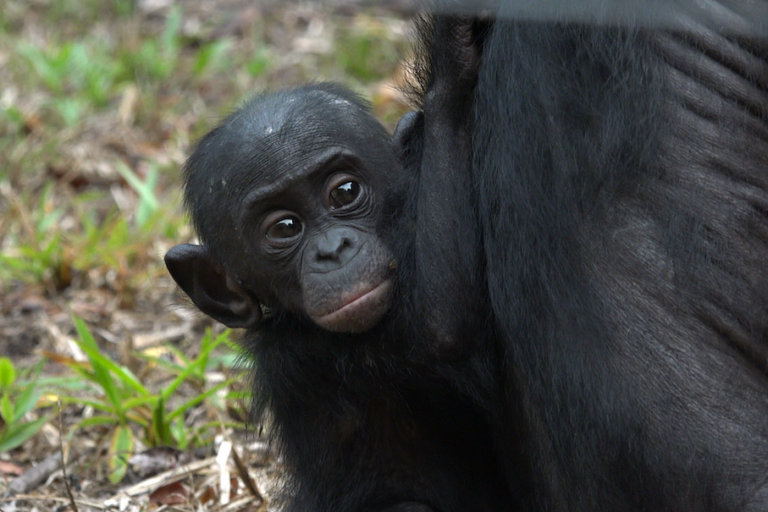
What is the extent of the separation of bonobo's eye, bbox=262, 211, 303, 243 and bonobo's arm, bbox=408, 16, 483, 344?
0.55 m

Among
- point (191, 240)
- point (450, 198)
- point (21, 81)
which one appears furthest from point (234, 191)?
point (21, 81)

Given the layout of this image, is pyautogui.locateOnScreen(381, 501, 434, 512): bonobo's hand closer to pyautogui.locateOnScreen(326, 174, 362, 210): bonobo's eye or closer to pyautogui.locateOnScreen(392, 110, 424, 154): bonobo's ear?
pyautogui.locateOnScreen(326, 174, 362, 210): bonobo's eye

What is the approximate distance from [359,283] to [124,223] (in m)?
2.87

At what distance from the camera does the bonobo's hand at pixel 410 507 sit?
10.1 ft

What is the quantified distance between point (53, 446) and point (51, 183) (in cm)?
256

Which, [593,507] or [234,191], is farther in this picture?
[234,191]

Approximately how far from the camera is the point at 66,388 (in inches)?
176

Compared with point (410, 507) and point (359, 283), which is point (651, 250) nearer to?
point (359, 283)

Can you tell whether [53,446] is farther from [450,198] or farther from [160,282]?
[450,198]

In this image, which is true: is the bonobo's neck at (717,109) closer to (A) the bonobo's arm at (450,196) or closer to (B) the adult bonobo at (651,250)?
(B) the adult bonobo at (651,250)

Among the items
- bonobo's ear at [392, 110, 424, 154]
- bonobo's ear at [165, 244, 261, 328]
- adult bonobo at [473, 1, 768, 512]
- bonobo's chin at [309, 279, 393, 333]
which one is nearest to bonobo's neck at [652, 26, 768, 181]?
adult bonobo at [473, 1, 768, 512]

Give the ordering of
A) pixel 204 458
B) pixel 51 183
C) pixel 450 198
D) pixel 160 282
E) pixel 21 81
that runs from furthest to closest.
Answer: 1. pixel 21 81
2. pixel 51 183
3. pixel 160 282
4. pixel 204 458
5. pixel 450 198

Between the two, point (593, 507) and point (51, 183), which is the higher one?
point (593, 507)

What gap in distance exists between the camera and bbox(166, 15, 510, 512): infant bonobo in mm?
2883
